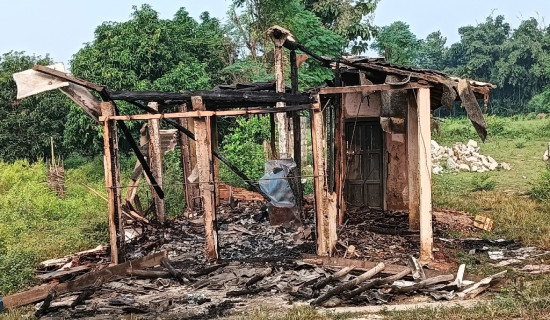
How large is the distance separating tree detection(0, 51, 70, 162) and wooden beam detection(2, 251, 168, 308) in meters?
19.2

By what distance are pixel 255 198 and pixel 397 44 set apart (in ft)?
65.7

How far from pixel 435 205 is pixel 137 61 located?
1331 cm

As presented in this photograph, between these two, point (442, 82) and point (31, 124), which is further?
point (31, 124)

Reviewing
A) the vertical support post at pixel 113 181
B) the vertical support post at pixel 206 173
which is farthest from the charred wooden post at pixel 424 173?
the vertical support post at pixel 113 181

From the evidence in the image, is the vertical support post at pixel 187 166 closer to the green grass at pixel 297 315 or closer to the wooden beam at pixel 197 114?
the wooden beam at pixel 197 114

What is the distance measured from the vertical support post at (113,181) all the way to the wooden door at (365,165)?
5920mm

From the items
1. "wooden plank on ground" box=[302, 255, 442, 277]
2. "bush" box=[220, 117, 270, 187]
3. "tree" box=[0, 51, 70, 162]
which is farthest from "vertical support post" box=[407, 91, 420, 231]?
"tree" box=[0, 51, 70, 162]

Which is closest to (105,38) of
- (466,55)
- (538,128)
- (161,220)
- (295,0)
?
(295,0)

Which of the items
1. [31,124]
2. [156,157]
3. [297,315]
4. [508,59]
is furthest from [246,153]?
[508,59]

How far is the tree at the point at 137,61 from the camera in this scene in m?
22.0

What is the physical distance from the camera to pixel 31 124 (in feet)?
89.0

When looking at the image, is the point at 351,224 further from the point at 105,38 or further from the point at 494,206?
the point at 105,38

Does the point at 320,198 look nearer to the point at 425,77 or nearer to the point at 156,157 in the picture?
the point at 425,77

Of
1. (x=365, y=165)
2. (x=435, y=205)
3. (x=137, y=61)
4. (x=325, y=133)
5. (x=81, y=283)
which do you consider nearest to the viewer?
(x=81, y=283)
